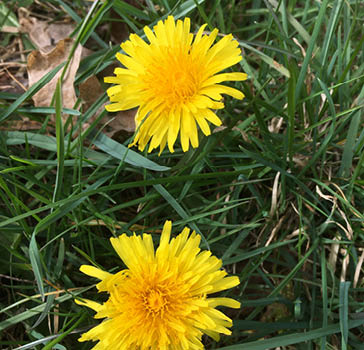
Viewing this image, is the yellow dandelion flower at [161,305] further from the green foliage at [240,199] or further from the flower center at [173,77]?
the flower center at [173,77]

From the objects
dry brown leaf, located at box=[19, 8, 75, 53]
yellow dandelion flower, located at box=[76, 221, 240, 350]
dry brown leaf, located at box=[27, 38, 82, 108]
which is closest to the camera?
yellow dandelion flower, located at box=[76, 221, 240, 350]

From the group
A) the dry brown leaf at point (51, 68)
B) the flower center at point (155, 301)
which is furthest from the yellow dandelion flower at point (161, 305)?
the dry brown leaf at point (51, 68)

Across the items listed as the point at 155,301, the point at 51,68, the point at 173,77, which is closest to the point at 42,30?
the point at 51,68

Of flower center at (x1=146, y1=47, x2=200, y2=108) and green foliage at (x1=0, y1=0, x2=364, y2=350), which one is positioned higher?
flower center at (x1=146, y1=47, x2=200, y2=108)

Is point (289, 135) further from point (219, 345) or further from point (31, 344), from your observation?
point (31, 344)

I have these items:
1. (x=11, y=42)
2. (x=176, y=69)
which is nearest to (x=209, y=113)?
(x=176, y=69)

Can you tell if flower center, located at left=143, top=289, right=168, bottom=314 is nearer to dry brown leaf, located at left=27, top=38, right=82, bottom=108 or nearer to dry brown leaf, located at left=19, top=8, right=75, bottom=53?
dry brown leaf, located at left=27, top=38, right=82, bottom=108

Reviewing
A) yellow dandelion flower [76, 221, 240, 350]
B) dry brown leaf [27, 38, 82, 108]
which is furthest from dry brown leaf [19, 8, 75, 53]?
yellow dandelion flower [76, 221, 240, 350]
